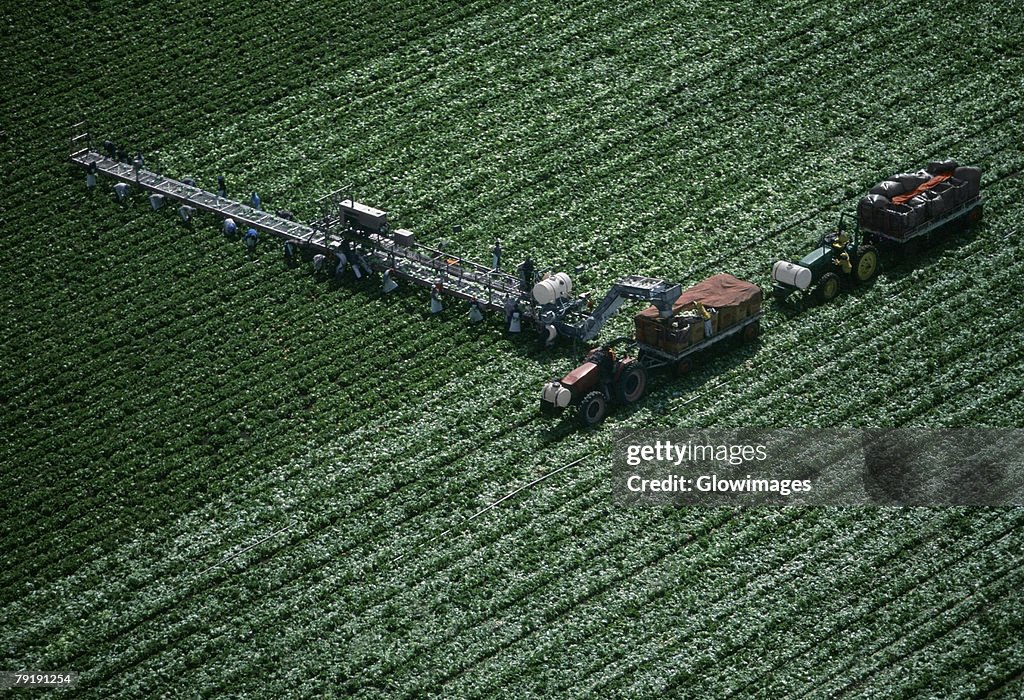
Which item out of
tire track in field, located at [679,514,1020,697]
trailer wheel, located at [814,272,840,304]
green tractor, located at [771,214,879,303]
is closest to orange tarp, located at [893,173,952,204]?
green tractor, located at [771,214,879,303]

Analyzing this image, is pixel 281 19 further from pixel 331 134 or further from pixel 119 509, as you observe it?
pixel 119 509

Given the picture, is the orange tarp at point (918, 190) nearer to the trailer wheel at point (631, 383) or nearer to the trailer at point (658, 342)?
the trailer at point (658, 342)

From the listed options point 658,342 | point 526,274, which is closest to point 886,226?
point 658,342

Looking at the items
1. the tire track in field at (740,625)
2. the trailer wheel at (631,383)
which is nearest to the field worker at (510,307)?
the trailer wheel at (631,383)

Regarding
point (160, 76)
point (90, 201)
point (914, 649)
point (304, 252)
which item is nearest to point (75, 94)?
point (160, 76)

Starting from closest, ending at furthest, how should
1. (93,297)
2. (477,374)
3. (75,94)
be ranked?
(477,374) → (93,297) → (75,94)

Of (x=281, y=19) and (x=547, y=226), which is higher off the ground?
(x=281, y=19)

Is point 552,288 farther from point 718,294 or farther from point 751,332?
point 751,332
